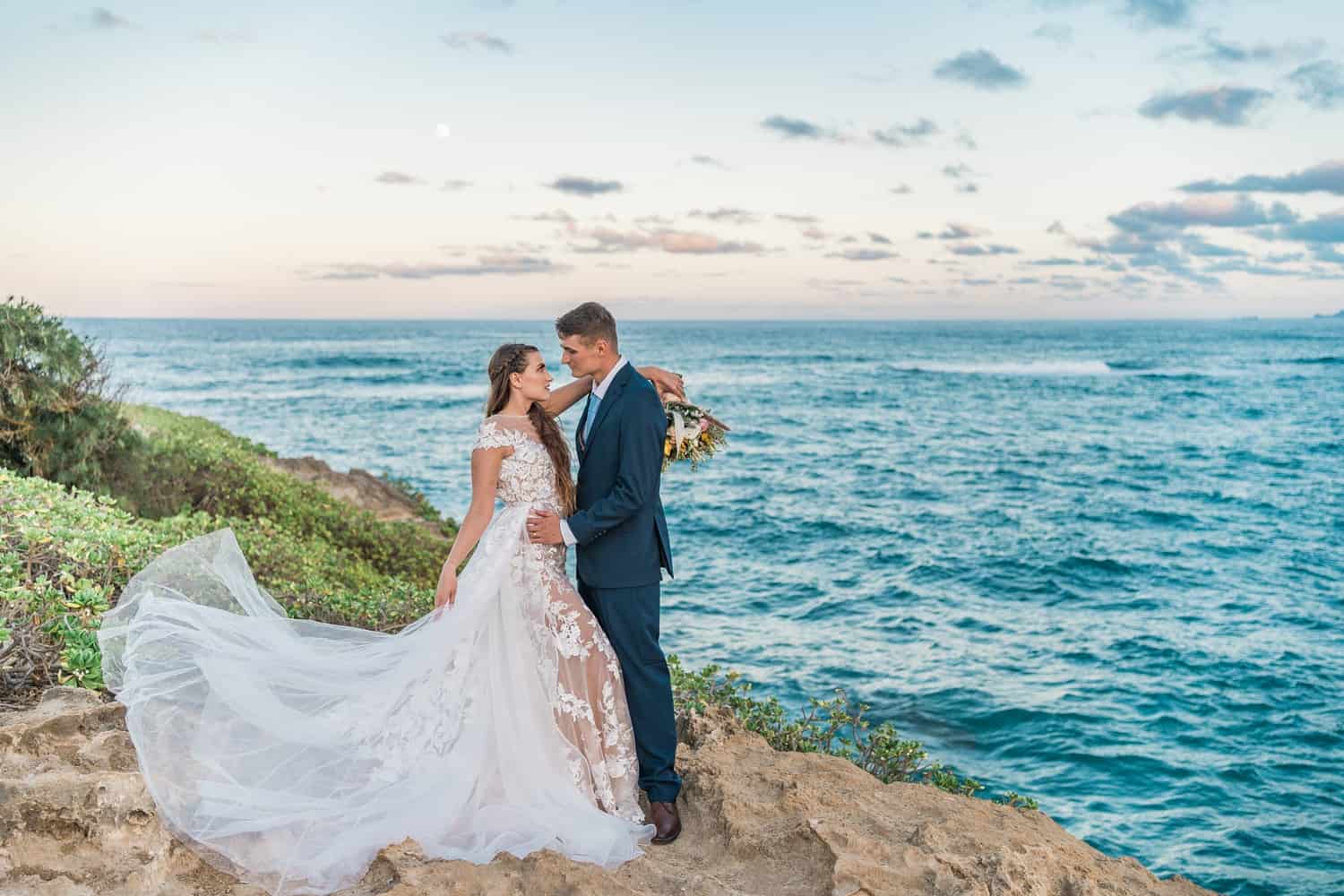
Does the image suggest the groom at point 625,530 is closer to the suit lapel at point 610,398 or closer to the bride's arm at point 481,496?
the suit lapel at point 610,398

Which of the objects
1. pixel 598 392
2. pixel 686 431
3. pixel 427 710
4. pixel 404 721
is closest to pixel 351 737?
pixel 404 721

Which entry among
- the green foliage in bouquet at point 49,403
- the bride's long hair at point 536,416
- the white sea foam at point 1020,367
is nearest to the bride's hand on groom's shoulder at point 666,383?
the bride's long hair at point 536,416

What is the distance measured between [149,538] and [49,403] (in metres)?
4.81

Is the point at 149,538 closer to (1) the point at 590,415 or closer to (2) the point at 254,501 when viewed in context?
(1) the point at 590,415

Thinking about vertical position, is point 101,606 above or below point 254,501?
above

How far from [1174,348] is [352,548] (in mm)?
128994

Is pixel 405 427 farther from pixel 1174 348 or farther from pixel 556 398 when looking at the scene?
pixel 1174 348

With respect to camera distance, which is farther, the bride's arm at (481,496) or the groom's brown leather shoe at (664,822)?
the bride's arm at (481,496)

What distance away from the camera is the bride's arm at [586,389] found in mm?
6211

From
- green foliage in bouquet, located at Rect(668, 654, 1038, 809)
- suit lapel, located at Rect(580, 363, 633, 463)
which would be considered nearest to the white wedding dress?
suit lapel, located at Rect(580, 363, 633, 463)

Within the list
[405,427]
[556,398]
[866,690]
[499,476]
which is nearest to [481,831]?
[499,476]

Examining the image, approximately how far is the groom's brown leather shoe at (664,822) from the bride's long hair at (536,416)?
1.83m

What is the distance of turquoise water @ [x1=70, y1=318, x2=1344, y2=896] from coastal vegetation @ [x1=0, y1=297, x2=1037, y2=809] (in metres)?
1.87

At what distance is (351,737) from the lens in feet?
17.8
